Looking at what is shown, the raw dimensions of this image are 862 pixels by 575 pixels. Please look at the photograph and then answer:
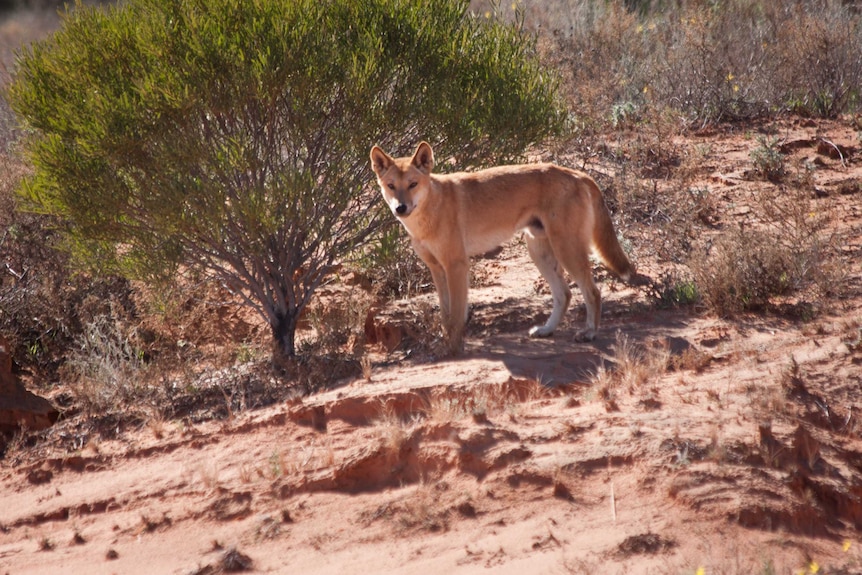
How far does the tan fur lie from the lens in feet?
23.4

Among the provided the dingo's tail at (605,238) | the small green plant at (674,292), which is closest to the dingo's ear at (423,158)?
the dingo's tail at (605,238)

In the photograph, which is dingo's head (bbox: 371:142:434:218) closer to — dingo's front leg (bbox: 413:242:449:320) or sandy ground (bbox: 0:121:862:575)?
dingo's front leg (bbox: 413:242:449:320)

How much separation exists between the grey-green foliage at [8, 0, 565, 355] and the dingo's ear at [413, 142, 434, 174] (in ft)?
2.50

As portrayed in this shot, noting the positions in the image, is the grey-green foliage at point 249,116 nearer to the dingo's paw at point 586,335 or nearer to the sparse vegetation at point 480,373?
the sparse vegetation at point 480,373

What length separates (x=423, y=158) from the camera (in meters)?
6.96

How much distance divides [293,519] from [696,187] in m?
7.17

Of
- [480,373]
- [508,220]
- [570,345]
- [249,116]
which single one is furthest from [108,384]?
[570,345]

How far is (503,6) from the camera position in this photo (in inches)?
657

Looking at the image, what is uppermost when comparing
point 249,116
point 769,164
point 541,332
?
point 249,116

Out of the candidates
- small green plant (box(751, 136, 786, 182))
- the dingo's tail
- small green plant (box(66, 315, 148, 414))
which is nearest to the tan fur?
the dingo's tail

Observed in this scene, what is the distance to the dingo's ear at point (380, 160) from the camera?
6.85 meters

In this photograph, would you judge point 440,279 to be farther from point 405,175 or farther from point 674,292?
point 674,292

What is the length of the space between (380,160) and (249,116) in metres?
1.39

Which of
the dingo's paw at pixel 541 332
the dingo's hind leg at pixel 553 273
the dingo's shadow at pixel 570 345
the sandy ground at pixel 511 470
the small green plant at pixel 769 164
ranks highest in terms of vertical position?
the small green plant at pixel 769 164
